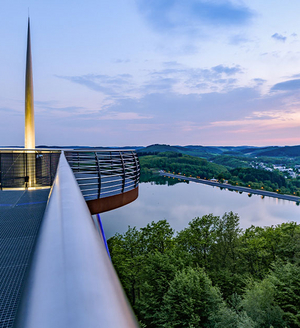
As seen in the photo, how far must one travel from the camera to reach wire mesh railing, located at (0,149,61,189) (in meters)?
8.12

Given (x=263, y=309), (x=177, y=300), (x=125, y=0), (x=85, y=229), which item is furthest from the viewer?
(x=125, y=0)

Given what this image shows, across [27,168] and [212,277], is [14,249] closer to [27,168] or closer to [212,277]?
[27,168]

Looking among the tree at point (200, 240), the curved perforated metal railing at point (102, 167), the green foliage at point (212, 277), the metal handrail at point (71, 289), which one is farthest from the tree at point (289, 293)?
the metal handrail at point (71, 289)

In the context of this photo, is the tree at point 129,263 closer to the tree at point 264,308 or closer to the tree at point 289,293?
the tree at point 264,308

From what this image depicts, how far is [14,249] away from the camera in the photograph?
273 cm

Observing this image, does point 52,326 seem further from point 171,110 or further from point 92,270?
point 171,110

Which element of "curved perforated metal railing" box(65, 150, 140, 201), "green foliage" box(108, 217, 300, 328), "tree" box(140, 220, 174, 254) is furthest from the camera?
"tree" box(140, 220, 174, 254)

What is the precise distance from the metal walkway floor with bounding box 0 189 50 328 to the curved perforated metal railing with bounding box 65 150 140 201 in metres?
1.41

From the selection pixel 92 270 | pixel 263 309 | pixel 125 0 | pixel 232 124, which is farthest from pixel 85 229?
pixel 232 124

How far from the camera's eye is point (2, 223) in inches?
150

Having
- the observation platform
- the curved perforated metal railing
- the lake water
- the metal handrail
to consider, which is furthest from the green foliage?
the lake water

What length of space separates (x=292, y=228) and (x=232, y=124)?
70.3 metres

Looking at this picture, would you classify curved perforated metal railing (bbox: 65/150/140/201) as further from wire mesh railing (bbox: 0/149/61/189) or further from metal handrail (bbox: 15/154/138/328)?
metal handrail (bbox: 15/154/138/328)

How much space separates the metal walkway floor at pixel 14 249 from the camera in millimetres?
1667
